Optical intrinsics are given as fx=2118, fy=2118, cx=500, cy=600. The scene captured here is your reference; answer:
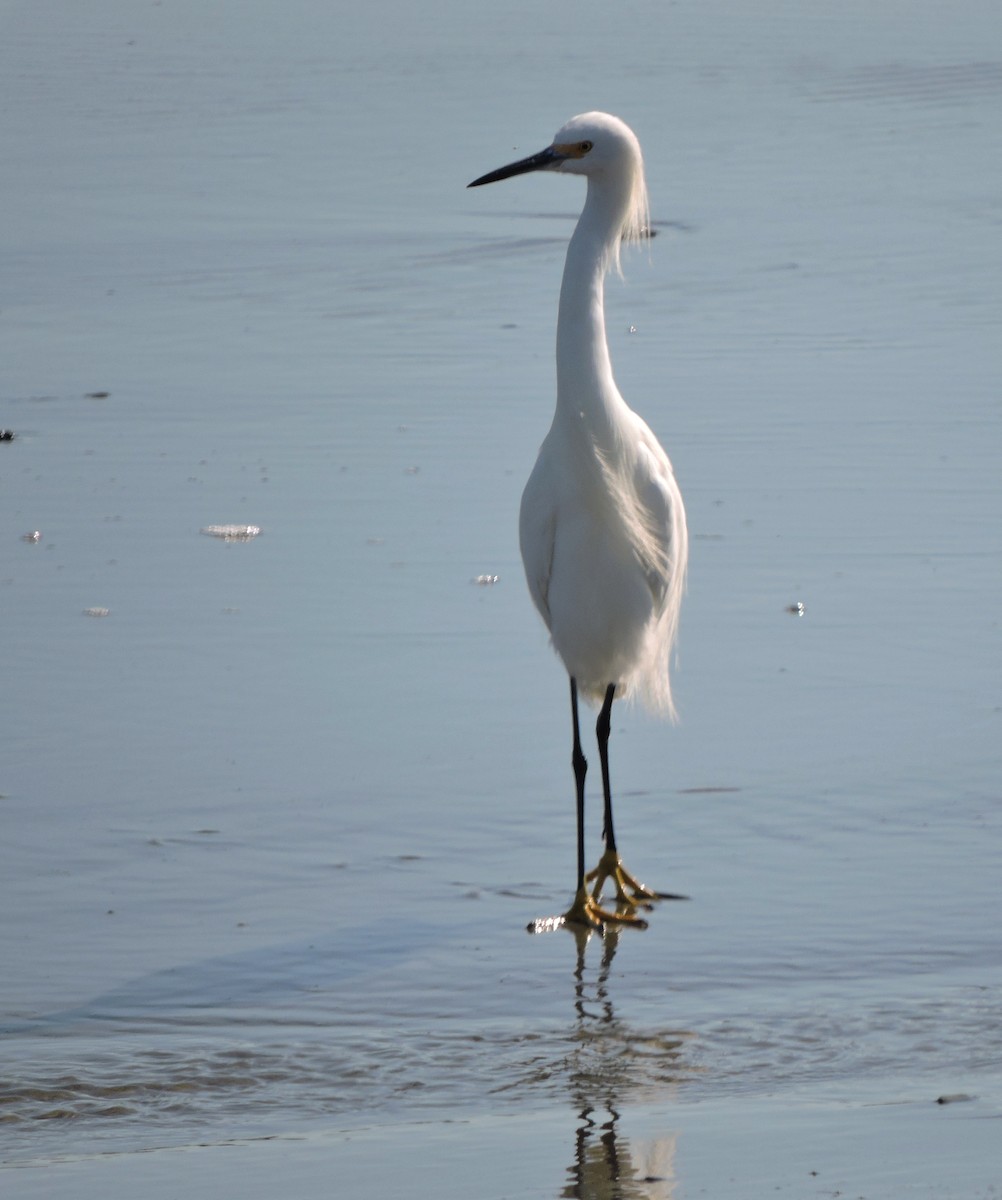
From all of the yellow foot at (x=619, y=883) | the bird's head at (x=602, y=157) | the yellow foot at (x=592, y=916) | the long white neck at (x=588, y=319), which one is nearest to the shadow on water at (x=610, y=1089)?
the yellow foot at (x=592, y=916)

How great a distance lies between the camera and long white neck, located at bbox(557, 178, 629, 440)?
517cm

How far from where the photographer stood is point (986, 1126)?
151 inches

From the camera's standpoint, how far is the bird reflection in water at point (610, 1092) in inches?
Answer: 143

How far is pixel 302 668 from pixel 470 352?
3.72 meters

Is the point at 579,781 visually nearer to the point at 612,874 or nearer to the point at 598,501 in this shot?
the point at 612,874

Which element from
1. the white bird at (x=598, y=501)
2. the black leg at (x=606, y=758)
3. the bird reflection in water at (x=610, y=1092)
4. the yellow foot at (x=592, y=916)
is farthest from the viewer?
the black leg at (x=606, y=758)

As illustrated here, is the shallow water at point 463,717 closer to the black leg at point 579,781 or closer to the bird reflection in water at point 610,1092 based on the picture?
the bird reflection in water at point 610,1092

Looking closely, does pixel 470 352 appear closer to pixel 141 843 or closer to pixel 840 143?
pixel 141 843

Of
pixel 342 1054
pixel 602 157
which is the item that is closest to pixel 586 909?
pixel 342 1054

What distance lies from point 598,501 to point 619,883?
947 millimetres

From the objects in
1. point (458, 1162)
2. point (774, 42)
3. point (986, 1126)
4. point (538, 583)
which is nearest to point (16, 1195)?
point (458, 1162)

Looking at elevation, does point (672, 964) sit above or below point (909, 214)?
below

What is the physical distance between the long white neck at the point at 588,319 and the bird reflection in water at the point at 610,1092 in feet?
4.38

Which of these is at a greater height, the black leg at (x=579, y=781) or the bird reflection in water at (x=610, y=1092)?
the black leg at (x=579, y=781)
